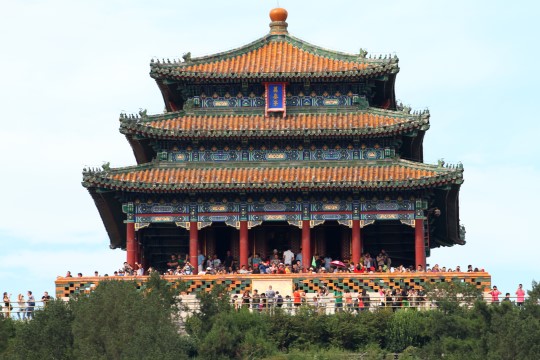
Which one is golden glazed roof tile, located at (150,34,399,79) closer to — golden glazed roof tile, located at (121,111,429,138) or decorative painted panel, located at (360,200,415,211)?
golden glazed roof tile, located at (121,111,429,138)

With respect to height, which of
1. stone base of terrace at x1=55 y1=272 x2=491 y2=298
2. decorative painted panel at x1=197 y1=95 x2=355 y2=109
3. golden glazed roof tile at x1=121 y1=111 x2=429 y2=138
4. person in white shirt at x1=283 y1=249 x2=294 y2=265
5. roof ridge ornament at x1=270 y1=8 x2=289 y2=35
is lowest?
stone base of terrace at x1=55 y1=272 x2=491 y2=298

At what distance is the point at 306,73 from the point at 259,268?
10.6 meters

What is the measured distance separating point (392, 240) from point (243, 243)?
27.6 feet

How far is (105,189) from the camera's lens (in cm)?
9162

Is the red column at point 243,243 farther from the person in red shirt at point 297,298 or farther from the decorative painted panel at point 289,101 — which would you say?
the decorative painted panel at point 289,101

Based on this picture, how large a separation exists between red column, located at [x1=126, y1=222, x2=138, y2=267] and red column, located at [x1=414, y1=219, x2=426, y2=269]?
13619mm

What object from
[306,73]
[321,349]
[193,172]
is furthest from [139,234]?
[321,349]

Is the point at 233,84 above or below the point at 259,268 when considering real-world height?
above

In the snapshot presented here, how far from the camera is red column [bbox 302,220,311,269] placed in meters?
91.1

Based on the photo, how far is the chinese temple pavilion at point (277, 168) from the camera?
301 feet

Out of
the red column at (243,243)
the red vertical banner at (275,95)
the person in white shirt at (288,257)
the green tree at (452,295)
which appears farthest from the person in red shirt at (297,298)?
the red vertical banner at (275,95)

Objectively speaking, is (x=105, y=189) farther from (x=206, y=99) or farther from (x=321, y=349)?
(x=321, y=349)

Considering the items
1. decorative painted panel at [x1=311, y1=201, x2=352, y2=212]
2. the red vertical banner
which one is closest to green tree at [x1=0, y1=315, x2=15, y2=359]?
decorative painted panel at [x1=311, y1=201, x2=352, y2=212]

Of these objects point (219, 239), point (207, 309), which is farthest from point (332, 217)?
point (207, 309)
